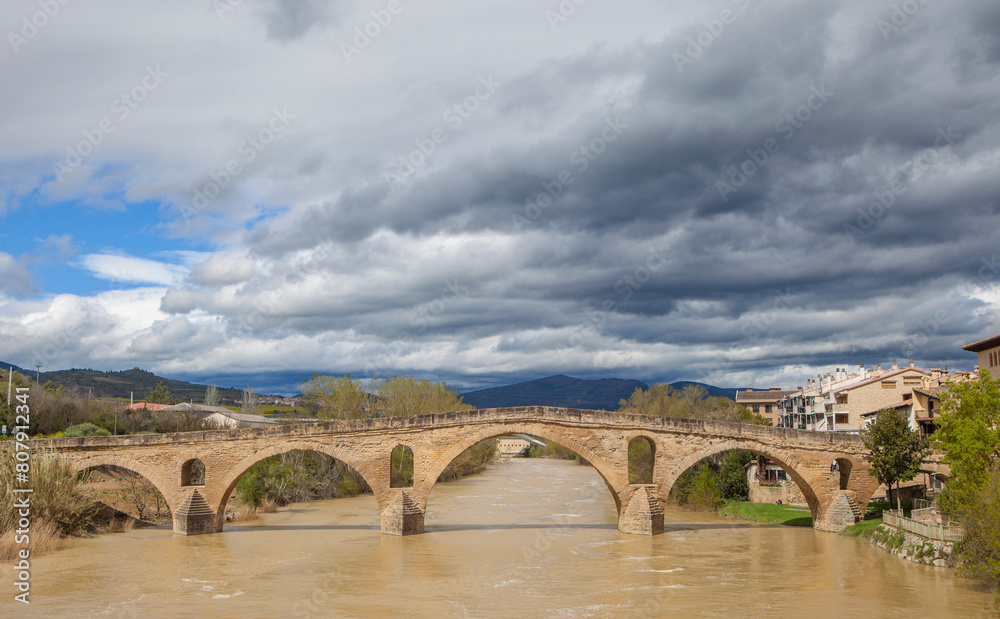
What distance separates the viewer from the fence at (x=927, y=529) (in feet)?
69.0

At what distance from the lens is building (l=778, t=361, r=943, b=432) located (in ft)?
162

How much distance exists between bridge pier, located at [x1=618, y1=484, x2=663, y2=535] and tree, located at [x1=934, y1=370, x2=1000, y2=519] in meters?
10.1

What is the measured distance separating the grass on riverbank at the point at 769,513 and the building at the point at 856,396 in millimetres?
12010

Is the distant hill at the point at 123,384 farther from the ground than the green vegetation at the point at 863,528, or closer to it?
farther from the ground

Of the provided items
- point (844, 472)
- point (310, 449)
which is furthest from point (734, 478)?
point (310, 449)

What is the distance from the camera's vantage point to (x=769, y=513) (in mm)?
34375

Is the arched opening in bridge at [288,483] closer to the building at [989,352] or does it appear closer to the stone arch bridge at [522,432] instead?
the stone arch bridge at [522,432]

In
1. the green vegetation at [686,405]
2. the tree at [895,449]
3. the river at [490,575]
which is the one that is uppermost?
the green vegetation at [686,405]

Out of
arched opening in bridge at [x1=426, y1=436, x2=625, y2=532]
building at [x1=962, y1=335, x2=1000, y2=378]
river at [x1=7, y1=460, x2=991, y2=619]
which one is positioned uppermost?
building at [x1=962, y1=335, x2=1000, y2=378]

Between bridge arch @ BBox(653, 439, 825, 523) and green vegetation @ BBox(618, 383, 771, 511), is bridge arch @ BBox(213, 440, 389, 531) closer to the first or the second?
bridge arch @ BBox(653, 439, 825, 523)

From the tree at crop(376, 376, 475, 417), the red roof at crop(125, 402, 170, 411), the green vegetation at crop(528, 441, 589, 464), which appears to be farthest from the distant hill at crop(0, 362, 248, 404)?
the tree at crop(376, 376, 475, 417)

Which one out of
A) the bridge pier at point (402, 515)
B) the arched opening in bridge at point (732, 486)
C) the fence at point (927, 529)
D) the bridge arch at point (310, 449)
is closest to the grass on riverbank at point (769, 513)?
the arched opening in bridge at point (732, 486)

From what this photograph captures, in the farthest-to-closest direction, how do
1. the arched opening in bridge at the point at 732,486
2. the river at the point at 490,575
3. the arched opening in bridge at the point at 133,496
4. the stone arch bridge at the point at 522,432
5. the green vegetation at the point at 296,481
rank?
1. the arched opening in bridge at the point at 732,486
2. the green vegetation at the point at 296,481
3. the arched opening in bridge at the point at 133,496
4. the stone arch bridge at the point at 522,432
5. the river at the point at 490,575

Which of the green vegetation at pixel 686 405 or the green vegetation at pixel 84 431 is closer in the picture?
the green vegetation at pixel 84 431
